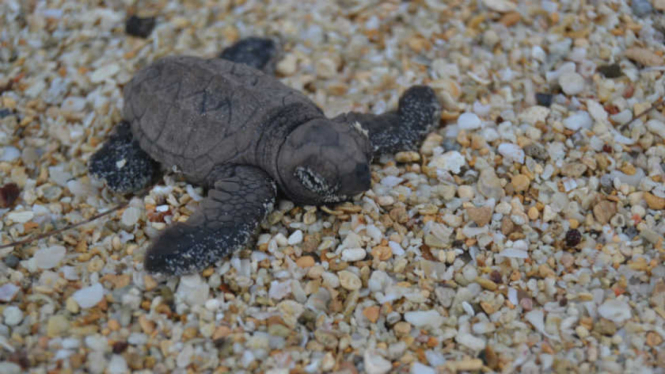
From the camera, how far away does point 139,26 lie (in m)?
3.50

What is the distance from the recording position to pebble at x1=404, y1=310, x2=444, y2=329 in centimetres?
205

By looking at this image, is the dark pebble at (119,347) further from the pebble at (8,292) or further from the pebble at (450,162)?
the pebble at (450,162)

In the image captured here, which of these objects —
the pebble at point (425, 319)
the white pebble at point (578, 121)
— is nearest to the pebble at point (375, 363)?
the pebble at point (425, 319)

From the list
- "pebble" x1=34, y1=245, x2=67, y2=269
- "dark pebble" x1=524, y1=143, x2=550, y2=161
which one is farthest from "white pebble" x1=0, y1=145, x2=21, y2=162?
"dark pebble" x1=524, y1=143, x2=550, y2=161

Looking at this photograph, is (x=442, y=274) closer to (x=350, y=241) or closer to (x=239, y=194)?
(x=350, y=241)

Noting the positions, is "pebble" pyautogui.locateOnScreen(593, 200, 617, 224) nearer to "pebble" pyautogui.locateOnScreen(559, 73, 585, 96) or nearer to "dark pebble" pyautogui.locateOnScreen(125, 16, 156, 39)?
"pebble" pyautogui.locateOnScreen(559, 73, 585, 96)

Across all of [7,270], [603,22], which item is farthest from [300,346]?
[603,22]

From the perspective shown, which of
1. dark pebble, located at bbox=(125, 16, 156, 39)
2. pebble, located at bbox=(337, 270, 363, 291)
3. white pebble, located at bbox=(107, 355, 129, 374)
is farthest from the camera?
dark pebble, located at bbox=(125, 16, 156, 39)

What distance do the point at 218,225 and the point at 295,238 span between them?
12.1 inches

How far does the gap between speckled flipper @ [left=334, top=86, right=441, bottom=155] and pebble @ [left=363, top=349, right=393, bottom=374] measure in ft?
3.29

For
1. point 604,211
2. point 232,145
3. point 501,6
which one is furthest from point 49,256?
point 501,6

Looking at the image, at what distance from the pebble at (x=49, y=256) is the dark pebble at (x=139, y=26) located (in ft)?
5.35

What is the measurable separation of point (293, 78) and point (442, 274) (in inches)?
60.3

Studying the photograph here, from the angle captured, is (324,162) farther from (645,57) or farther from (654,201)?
(645,57)
